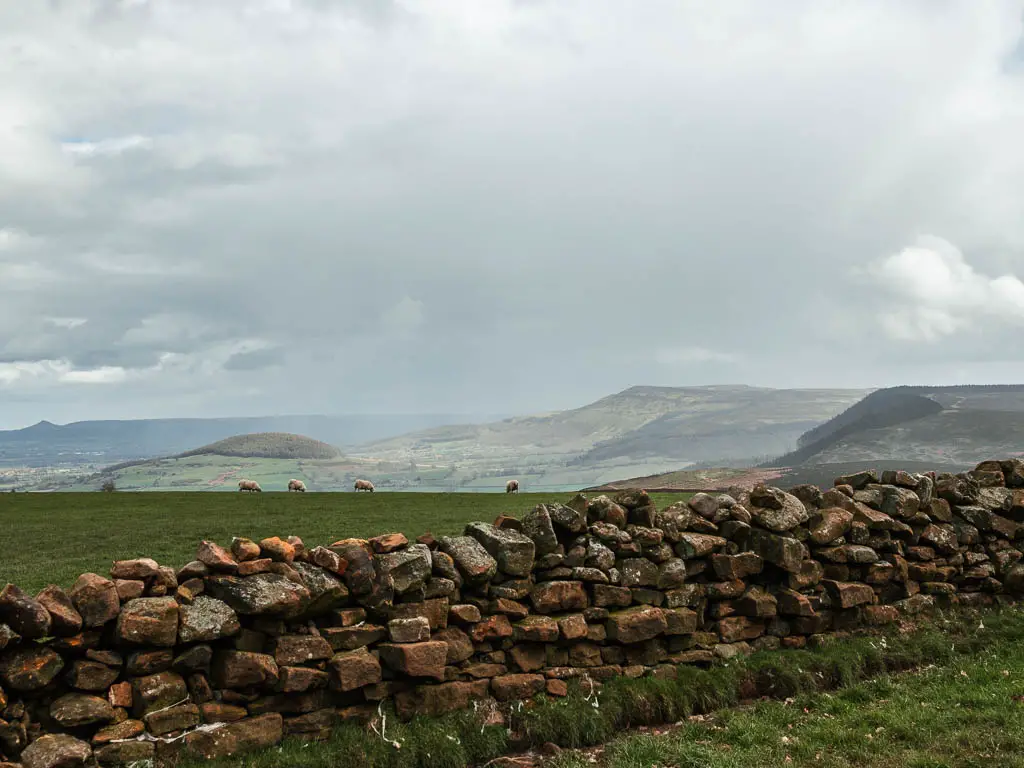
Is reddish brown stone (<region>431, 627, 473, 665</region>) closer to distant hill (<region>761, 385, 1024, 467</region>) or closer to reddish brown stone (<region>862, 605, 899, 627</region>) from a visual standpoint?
reddish brown stone (<region>862, 605, 899, 627</region>)

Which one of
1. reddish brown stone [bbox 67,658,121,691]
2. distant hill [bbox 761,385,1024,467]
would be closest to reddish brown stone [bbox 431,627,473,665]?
reddish brown stone [bbox 67,658,121,691]

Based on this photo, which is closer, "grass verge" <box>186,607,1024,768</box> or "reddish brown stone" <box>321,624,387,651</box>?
"grass verge" <box>186,607,1024,768</box>

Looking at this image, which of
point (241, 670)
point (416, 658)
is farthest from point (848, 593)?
point (241, 670)

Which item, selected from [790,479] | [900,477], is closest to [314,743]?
[900,477]

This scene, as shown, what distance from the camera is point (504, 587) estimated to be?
9508 mm

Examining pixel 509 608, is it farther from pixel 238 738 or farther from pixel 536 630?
pixel 238 738

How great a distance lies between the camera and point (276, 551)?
329 inches

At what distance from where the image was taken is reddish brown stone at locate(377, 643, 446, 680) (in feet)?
27.4

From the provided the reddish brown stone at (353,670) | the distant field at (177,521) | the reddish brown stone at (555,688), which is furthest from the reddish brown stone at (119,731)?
the distant field at (177,521)

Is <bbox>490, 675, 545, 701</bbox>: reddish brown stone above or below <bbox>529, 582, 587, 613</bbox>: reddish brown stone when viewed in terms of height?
below

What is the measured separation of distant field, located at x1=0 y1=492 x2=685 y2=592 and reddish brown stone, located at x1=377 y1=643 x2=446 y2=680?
377 inches

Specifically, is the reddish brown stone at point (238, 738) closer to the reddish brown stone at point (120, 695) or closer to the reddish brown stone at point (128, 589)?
the reddish brown stone at point (120, 695)

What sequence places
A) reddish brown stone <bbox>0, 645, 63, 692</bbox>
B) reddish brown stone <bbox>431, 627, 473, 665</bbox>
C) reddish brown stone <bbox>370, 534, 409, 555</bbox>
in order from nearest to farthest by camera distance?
reddish brown stone <bbox>0, 645, 63, 692</bbox>, reddish brown stone <bbox>431, 627, 473, 665</bbox>, reddish brown stone <bbox>370, 534, 409, 555</bbox>

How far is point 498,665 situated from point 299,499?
32429 millimetres
